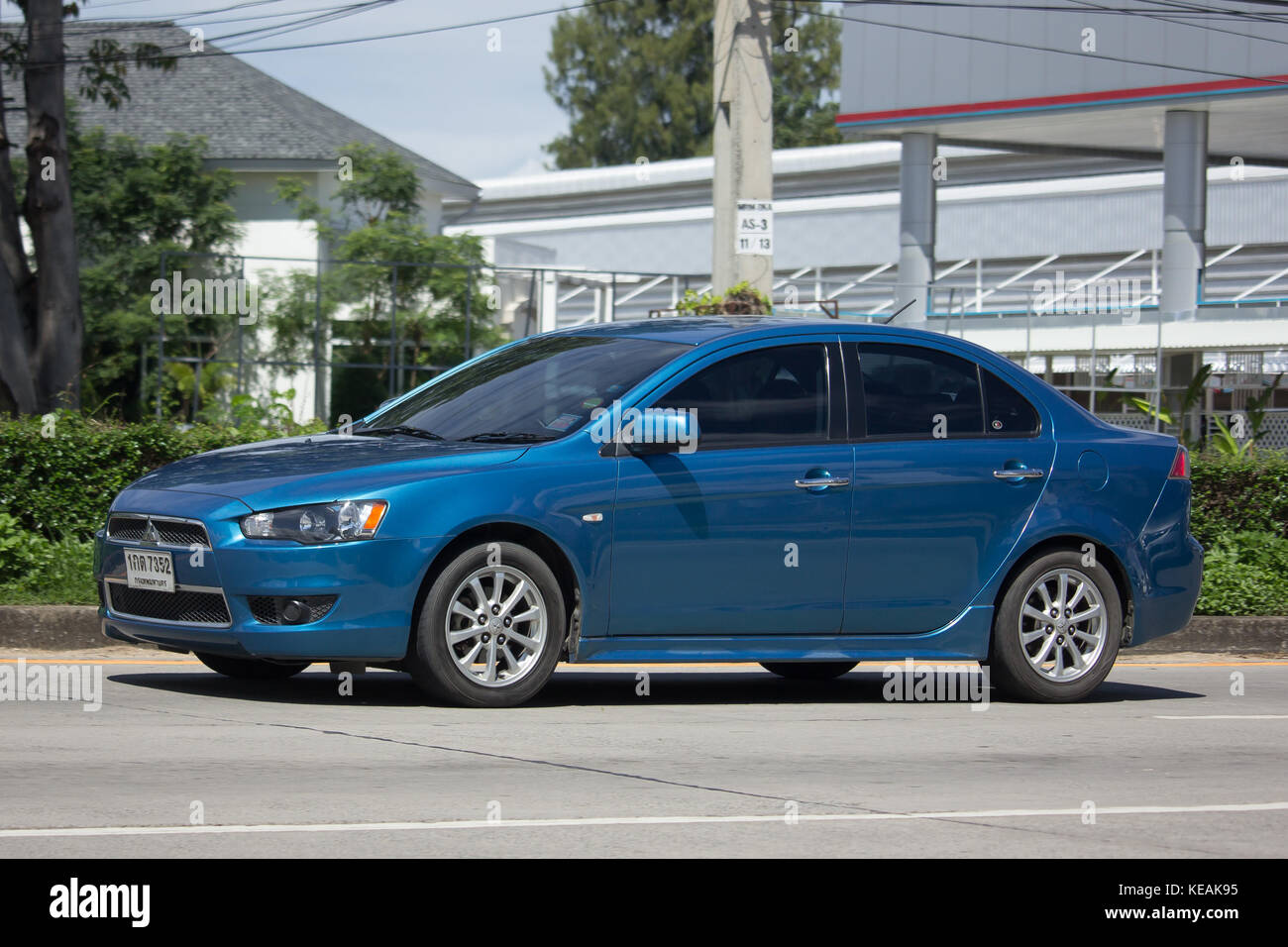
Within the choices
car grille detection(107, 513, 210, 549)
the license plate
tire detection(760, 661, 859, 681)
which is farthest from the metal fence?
the license plate

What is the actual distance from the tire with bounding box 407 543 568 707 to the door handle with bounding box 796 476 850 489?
51.1 inches

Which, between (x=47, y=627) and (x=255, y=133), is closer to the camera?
(x=47, y=627)

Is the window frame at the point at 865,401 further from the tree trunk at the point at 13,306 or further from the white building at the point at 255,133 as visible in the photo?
the white building at the point at 255,133

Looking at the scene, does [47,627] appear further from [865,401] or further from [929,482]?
[929,482]

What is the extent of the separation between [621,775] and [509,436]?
2059 millimetres

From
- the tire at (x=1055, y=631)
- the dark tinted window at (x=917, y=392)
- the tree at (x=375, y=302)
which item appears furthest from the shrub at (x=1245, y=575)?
the tree at (x=375, y=302)

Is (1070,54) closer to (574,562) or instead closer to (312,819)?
(574,562)

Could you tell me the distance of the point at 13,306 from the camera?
17.4m

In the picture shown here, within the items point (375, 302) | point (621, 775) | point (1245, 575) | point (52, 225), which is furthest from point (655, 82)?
point (621, 775)

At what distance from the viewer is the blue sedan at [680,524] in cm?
759

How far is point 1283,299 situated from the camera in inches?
1057

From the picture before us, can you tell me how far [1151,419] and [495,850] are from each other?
18.4 metres

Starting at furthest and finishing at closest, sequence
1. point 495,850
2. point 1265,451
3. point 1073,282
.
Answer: point 1073,282 < point 1265,451 < point 495,850
